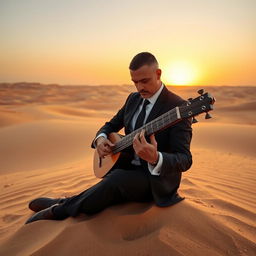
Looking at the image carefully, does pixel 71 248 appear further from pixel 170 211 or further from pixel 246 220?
pixel 246 220

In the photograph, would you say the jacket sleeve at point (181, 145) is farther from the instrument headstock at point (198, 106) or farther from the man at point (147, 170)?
the instrument headstock at point (198, 106)

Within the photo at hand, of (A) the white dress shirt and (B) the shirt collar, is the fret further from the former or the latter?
(B) the shirt collar

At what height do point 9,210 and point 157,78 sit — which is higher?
point 157,78

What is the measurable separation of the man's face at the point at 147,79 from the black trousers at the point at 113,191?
0.89m

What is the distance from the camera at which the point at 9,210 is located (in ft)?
15.6

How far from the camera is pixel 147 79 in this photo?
346cm

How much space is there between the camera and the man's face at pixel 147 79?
3.43 m

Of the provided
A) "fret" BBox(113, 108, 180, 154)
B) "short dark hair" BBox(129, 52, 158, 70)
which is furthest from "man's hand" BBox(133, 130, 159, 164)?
"short dark hair" BBox(129, 52, 158, 70)

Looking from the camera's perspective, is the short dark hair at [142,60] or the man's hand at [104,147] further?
the man's hand at [104,147]

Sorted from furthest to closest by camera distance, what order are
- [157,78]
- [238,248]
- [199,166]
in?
[199,166] < [157,78] < [238,248]

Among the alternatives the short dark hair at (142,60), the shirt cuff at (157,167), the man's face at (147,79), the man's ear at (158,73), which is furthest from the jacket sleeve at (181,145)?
the short dark hair at (142,60)

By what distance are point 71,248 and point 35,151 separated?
24.3 ft

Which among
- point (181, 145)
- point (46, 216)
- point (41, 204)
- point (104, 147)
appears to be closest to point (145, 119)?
point (181, 145)

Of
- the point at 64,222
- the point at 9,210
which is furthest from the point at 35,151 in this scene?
the point at 64,222
